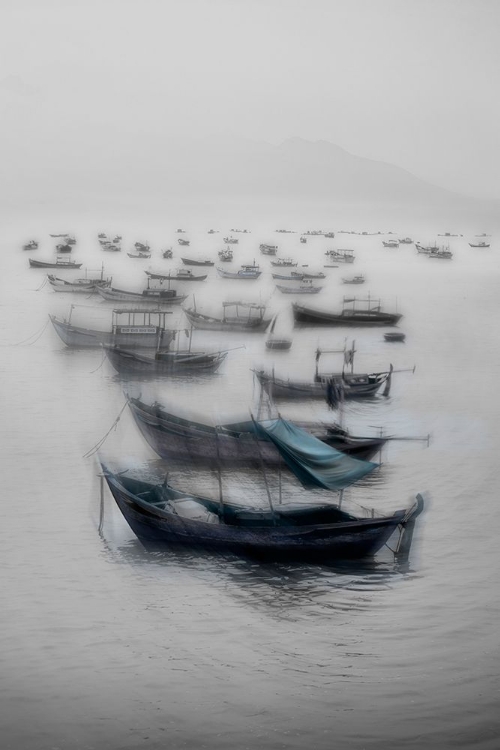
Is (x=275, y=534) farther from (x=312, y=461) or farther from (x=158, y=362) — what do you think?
(x=158, y=362)

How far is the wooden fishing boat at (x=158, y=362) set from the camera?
33875 millimetres

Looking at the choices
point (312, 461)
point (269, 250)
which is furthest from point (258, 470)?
point (269, 250)

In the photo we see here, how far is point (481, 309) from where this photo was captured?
211 ft

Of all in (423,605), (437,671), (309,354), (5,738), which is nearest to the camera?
(5,738)

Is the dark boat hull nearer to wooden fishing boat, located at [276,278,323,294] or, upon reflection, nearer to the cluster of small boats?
the cluster of small boats

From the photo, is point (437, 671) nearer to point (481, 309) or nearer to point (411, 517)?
point (411, 517)

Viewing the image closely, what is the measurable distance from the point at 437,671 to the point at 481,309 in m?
53.6

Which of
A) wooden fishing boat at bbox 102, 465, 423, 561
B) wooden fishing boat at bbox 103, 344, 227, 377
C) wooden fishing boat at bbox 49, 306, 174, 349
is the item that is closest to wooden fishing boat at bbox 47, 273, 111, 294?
wooden fishing boat at bbox 49, 306, 174, 349

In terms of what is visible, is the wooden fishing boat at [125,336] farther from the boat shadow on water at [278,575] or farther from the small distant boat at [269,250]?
the small distant boat at [269,250]

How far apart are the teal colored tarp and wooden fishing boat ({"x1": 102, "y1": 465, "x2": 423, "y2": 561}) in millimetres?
992

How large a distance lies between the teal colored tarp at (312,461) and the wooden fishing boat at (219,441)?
3.18 metres

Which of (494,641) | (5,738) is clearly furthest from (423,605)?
(5,738)

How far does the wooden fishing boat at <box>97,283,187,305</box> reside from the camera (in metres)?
55.0

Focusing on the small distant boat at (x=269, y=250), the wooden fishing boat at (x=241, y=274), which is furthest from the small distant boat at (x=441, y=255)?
the wooden fishing boat at (x=241, y=274)
